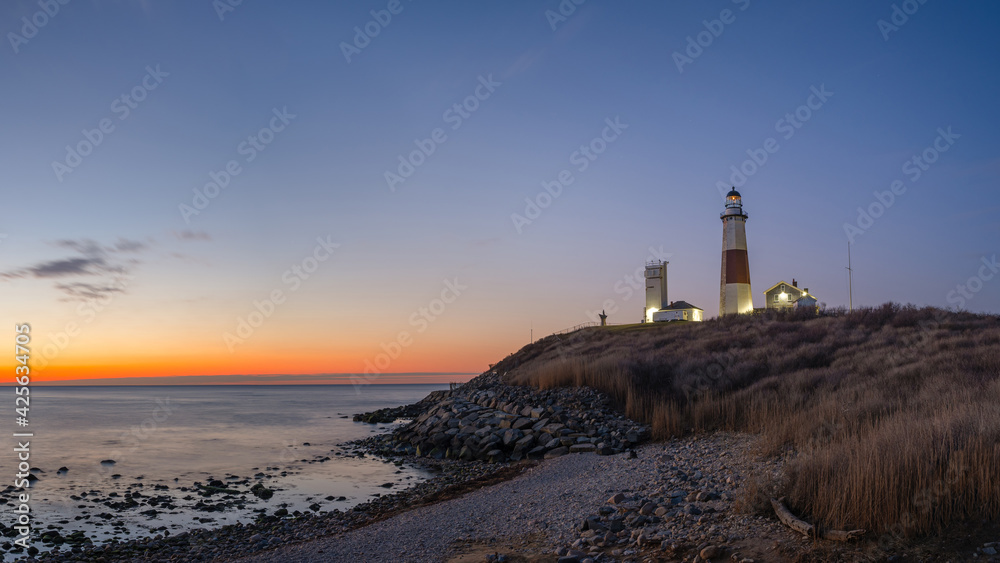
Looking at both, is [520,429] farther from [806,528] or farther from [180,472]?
[806,528]

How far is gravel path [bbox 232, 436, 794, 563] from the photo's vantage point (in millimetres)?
7734

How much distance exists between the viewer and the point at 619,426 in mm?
16484

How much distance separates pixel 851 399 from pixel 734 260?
37583 millimetres

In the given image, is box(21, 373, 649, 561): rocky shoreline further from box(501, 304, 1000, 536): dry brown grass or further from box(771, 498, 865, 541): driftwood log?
box(771, 498, 865, 541): driftwood log

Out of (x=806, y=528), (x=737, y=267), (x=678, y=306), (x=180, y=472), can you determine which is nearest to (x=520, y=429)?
(x=180, y=472)

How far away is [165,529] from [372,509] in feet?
14.4

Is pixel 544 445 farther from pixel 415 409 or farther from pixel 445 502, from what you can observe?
pixel 415 409

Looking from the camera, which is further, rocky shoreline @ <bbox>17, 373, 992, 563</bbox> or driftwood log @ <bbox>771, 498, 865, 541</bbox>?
rocky shoreline @ <bbox>17, 373, 992, 563</bbox>

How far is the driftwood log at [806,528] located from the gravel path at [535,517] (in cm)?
16

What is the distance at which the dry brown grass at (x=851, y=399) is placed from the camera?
228 inches

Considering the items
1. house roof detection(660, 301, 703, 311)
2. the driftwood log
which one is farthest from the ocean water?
house roof detection(660, 301, 703, 311)

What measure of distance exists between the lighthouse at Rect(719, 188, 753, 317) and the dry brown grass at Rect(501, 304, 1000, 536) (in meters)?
12.8

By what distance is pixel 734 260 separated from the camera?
47125 mm

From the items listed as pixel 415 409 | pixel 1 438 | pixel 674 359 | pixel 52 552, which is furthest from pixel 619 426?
pixel 1 438
